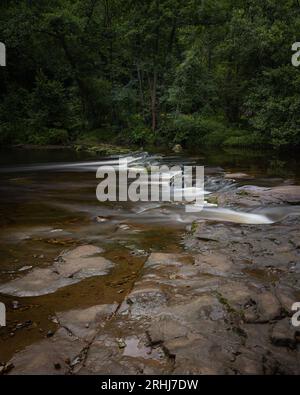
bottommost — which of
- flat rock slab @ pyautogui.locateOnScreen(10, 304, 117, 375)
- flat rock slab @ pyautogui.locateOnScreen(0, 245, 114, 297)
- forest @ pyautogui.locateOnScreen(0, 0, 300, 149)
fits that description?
flat rock slab @ pyautogui.locateOnScreen(10, 304, 117, 375)

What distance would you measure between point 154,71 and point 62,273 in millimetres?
20869

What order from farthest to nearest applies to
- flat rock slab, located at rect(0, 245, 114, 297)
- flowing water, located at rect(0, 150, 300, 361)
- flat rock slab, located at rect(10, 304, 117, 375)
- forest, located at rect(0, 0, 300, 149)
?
forest, located at rect(0, 0, 300, 149)
flat rock slab, located at rect(0, 245, 114, 297)
flowing water, located at rect(0, 150, 300, 361)
flat rock slab, located at rect(10, 304, 117, 375)

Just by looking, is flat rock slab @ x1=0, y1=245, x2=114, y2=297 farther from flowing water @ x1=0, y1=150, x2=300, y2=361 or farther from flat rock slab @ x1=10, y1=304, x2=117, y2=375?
flat rock slab @ x1=10, y1=304, x2=117, y2=375

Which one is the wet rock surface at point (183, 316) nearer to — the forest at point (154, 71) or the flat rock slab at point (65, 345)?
the flat rock slab at point (65, 345)

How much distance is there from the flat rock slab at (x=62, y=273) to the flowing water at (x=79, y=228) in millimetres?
115

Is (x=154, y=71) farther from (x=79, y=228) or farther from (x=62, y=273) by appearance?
(x=62, y=273)

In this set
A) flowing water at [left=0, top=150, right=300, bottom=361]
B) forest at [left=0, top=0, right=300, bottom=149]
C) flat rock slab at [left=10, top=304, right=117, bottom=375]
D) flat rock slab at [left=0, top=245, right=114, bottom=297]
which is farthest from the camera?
forest at [left=0, top=0, right=300, bottom=149]

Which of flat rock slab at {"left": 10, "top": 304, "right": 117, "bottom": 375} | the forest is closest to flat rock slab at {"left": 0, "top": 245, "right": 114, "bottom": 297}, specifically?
flat rock slab at {"left": 10, "top": 304, "right": 117, "bottom": 375}

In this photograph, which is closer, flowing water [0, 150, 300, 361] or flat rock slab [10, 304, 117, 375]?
flat rock slab [10, 304, 117, 375]

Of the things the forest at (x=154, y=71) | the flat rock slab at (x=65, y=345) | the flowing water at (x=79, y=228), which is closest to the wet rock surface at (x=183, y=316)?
the flat rock slab at (x=65, y=345)

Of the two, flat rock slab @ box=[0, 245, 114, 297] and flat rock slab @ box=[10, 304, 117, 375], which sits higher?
flat rock slab @ box=[0, 245, 114, 297]

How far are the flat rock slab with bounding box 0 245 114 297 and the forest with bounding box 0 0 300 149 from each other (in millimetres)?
12884

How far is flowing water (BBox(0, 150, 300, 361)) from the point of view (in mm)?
3512

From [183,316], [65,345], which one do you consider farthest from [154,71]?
[65,345]
